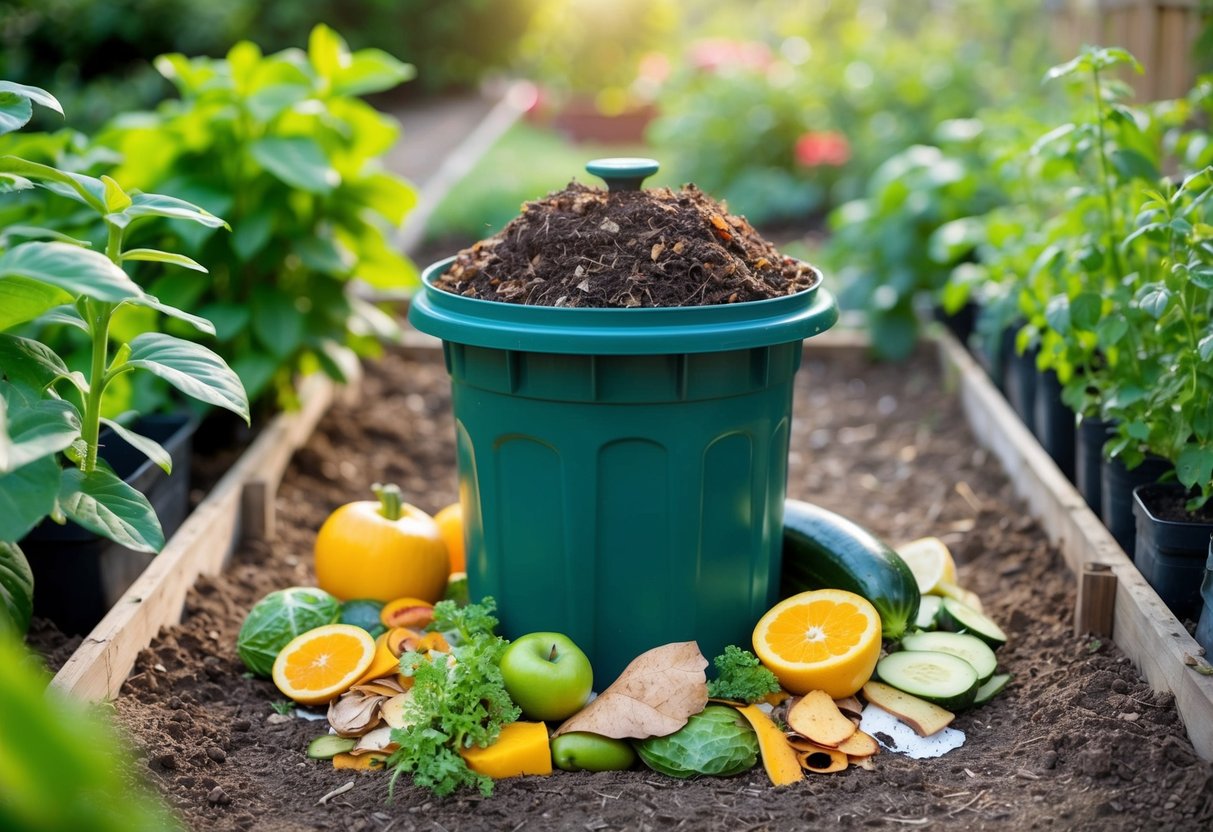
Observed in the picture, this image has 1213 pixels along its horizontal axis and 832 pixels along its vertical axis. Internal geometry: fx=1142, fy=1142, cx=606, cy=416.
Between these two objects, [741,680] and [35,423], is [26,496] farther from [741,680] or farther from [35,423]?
[741,680]

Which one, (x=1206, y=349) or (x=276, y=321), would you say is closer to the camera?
(x=1206, y=349)

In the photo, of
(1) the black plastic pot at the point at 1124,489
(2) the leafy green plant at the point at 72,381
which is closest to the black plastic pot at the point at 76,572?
(2) the leafy green plant at the point at 72,381

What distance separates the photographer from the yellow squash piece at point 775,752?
2.29m

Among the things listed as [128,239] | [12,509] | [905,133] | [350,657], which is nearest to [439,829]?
[350,657]

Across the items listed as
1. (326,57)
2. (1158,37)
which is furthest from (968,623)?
(1158,37)

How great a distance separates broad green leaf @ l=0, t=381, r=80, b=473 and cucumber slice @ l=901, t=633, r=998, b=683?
187cm

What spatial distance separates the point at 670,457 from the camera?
240cm

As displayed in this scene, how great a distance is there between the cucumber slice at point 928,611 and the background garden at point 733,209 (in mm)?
564

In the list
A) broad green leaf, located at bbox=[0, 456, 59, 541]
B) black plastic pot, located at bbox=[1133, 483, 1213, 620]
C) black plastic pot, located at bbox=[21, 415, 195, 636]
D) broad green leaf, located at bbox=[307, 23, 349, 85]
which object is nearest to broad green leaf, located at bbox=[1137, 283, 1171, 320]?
black plastic pot, located at bbox=[1133, 483, 1213, 620]

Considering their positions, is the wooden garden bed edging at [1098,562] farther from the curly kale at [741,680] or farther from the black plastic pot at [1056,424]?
the curly kale at [741,680]

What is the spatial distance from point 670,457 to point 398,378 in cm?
284

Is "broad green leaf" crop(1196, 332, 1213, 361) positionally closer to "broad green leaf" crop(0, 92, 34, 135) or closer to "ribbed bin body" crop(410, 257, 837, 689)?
"ribbed bin body" crop(410, 257, 837, 689)

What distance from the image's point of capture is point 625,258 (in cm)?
243

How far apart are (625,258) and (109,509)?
3.74ft
